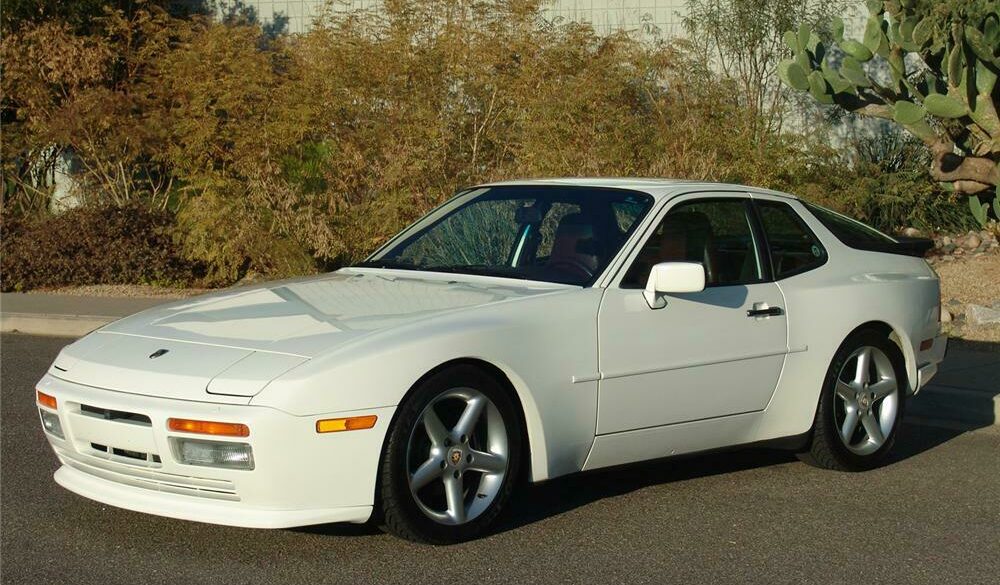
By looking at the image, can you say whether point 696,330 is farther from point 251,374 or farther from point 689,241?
point 251,374

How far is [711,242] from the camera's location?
6.63 metres

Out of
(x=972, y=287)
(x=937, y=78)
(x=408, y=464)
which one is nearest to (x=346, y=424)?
(x=408, y=464)

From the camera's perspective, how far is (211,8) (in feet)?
75.8

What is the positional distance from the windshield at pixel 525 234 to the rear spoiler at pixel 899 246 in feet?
4.99

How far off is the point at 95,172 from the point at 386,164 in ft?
16.3

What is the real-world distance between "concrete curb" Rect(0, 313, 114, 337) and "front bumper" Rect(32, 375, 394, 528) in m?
7.70

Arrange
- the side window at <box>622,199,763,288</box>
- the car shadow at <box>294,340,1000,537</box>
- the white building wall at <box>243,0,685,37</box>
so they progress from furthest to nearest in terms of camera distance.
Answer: the white building wall at <box>243,0,685,37</box>
the side window at <box>622,199,763,288</box>
the car shadow at <box>294,340,1000,537</box>

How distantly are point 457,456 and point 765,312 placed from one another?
191cm

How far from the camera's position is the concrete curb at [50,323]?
12.7 m

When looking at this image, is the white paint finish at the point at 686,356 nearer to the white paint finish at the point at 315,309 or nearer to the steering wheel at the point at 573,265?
the steering wheel at the point at 573,265

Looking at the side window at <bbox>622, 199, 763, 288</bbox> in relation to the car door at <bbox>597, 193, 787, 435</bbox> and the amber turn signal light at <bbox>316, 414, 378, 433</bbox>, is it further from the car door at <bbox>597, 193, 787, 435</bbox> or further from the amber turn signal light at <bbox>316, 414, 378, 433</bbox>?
the amber turn signal light at <bbox>316, 414, 378, 433</bbox>

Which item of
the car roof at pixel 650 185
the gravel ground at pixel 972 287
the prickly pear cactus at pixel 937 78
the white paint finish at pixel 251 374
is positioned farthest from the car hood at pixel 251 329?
the prickly pear cactus at pixel 937 78

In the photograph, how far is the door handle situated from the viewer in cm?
648

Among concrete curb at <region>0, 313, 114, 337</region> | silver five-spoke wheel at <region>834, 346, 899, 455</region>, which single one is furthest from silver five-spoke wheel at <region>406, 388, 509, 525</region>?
concrete curb at <region>0, 313, 114, 337</region>
